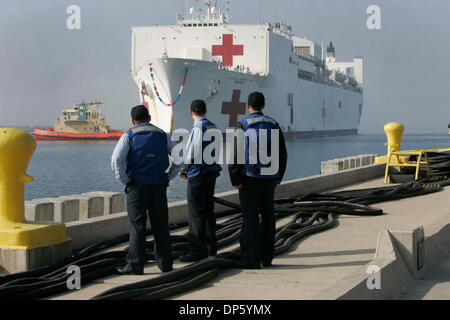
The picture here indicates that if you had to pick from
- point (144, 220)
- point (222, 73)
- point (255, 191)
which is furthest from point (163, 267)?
point (222, 73)

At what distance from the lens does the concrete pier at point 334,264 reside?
3.58 metres

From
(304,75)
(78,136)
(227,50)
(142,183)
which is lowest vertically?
(78,136)

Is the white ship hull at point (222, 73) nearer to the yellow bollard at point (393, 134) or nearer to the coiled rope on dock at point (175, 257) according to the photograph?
the yellow bollard at point (393, 134)

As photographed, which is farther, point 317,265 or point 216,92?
point 216,92

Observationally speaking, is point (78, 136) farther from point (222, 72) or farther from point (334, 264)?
point (334, 264)

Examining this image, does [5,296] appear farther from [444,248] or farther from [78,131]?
[78,131]

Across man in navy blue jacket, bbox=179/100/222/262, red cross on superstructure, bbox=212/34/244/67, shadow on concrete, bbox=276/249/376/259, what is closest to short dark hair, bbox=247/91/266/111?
man in navy blue jacket, bbox=179/100/222/262

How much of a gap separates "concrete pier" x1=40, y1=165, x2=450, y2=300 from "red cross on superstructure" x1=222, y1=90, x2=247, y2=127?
34161mm

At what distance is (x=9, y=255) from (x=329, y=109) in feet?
217

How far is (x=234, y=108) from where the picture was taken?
136ft

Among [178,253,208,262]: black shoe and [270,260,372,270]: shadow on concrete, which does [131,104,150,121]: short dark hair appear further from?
[270,260,372,270]: shadow on concrete

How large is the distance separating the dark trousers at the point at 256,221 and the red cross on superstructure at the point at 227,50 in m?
41.0

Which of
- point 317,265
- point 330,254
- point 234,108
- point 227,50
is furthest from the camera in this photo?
point 227,50

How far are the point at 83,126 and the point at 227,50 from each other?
2977cm
